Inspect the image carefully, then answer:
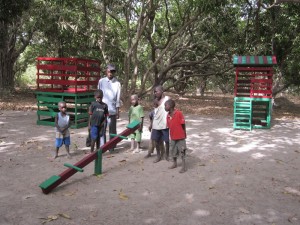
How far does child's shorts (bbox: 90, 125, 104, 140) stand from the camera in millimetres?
6016

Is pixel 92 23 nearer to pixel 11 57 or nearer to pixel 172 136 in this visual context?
pixel 11 57

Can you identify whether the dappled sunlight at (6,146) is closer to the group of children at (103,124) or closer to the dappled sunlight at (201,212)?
the group of children at (103,124)

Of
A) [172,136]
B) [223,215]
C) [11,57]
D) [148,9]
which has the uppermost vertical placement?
[148,9]

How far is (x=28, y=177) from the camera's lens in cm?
493

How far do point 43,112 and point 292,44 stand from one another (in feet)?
37.5

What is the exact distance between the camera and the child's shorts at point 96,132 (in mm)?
6016

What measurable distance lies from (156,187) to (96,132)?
1.96m

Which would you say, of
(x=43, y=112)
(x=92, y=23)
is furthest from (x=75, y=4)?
(x=43, y=112)

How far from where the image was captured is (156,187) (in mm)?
4617

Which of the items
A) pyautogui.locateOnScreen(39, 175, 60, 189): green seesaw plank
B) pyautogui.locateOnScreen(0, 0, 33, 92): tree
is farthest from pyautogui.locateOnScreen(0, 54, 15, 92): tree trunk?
pyautogui.locateOnScreen(39, 175, 60, 189): green seesaw plank

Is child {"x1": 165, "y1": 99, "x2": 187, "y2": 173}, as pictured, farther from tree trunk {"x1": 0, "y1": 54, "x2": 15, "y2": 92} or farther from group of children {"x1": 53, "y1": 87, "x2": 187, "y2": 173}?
tree trunk {"x1": 0, "y1": 54, "x2": 15, "y2": 92}

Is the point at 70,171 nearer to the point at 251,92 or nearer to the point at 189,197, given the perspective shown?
the point at 189,197

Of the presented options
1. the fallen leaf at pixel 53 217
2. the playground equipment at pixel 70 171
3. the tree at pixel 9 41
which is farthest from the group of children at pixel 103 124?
the tree at pixel 9 41

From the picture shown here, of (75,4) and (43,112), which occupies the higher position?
(75,4)
